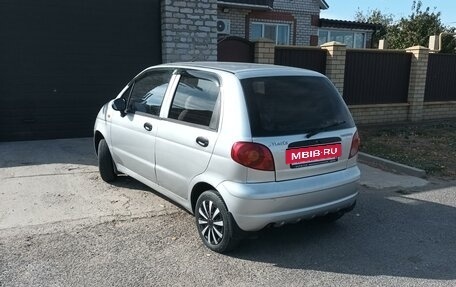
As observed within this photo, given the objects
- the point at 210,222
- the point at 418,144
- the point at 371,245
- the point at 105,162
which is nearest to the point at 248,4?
the point at 418,144

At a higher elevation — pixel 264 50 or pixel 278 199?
pixel 264 50

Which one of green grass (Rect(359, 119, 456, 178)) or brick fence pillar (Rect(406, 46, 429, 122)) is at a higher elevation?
brick fence pillar (Rect(406, 46, 429, 122))

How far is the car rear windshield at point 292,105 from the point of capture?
376cm

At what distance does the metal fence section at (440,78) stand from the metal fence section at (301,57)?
3.83m

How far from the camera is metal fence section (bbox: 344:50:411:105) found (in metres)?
11.6

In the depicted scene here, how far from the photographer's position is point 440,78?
518 inches

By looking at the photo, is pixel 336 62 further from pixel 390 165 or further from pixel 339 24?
pixel 339 24

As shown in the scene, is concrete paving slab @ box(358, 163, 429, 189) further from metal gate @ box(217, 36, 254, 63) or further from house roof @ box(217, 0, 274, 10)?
house roof @ box(217, 0, 274, 10)

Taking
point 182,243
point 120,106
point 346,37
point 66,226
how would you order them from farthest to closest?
point 346,37 < point 120,106 < point 66,226 < point 182,243

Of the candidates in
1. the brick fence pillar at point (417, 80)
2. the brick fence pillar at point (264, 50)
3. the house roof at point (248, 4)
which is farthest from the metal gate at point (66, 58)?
the brick fence pillar at point (417, 80)

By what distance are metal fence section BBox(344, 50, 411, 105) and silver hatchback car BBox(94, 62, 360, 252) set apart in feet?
25.0

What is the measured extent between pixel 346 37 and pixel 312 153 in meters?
19.5

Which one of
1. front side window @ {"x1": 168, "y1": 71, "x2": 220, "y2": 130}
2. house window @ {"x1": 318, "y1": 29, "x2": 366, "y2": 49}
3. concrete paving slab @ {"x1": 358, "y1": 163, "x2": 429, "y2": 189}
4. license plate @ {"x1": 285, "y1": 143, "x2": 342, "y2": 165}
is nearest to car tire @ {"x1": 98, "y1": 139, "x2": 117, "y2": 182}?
front side window @ {"x1": 168, "y1": 71, "x2": 220, "y2": 130}

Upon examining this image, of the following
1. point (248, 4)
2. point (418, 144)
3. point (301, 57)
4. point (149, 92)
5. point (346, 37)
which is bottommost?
point (418, 144)
